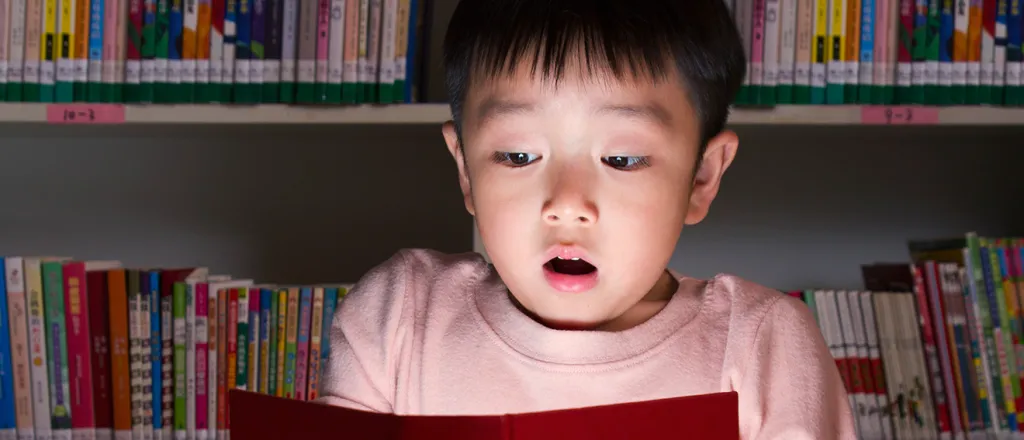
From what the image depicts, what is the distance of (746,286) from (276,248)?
1281 millimetres

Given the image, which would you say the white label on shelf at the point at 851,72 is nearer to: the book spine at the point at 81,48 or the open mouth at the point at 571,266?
the open mouth at the point at 571,266

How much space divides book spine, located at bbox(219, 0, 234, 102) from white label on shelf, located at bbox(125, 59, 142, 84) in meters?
0.12

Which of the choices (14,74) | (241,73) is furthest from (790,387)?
(14,74)

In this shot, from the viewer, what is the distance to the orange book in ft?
5.30

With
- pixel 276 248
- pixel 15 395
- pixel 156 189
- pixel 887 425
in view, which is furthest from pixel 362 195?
pixel 887 425

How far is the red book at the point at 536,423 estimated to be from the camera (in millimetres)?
675

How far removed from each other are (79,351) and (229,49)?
0.51 metres

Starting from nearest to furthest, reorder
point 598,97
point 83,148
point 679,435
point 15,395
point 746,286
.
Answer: point 679,435, point 598,97, point 746,286, point 15,395, point 83,148

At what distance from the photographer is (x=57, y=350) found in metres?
1.62

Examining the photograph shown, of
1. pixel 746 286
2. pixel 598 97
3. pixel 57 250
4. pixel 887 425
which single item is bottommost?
pixel 887 425

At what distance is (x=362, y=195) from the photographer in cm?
206

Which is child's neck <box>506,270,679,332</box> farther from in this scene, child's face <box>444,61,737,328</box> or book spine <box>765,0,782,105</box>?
book spine <box>765,0,782,105</box>

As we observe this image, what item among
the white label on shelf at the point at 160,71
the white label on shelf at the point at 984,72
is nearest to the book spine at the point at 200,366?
the white label on shelf at the point at 160,71

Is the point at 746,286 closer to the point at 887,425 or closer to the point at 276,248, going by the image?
the point at 887,425
